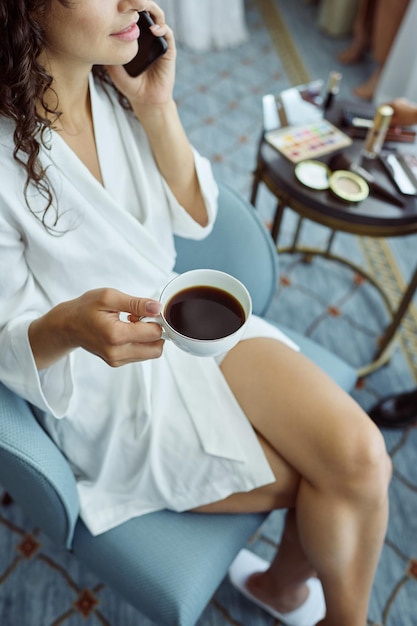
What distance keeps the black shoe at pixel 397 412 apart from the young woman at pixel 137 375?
64 cm

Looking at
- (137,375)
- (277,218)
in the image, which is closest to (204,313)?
(137,375)

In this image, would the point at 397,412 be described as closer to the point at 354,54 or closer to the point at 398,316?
the point at 398,316

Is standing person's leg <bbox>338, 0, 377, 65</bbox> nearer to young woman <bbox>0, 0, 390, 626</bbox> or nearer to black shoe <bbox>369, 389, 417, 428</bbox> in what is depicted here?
black shoe <bbox>369, 389, 417, 428</bbox>

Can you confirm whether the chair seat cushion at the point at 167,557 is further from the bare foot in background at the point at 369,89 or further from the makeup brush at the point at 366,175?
the bare foot in background at the point at 369,89

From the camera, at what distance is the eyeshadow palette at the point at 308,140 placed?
1469 mm

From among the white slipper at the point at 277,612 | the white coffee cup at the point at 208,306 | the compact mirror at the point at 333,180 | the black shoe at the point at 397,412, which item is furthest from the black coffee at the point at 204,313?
the black shoe at the point at 397,412

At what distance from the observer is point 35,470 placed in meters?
0.82

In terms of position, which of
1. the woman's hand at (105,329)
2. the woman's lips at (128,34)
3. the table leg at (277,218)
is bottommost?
the table leg at (277,218)

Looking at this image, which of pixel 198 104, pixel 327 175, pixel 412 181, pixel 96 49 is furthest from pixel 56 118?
pixel 198 104

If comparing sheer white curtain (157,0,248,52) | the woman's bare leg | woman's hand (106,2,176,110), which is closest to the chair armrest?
the woman's bare leg

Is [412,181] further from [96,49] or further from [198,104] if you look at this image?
[198,104]

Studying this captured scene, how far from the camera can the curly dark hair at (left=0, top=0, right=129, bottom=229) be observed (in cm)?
74

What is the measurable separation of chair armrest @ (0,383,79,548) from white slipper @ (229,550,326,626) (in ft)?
1.65

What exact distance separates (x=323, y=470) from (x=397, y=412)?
773mm
